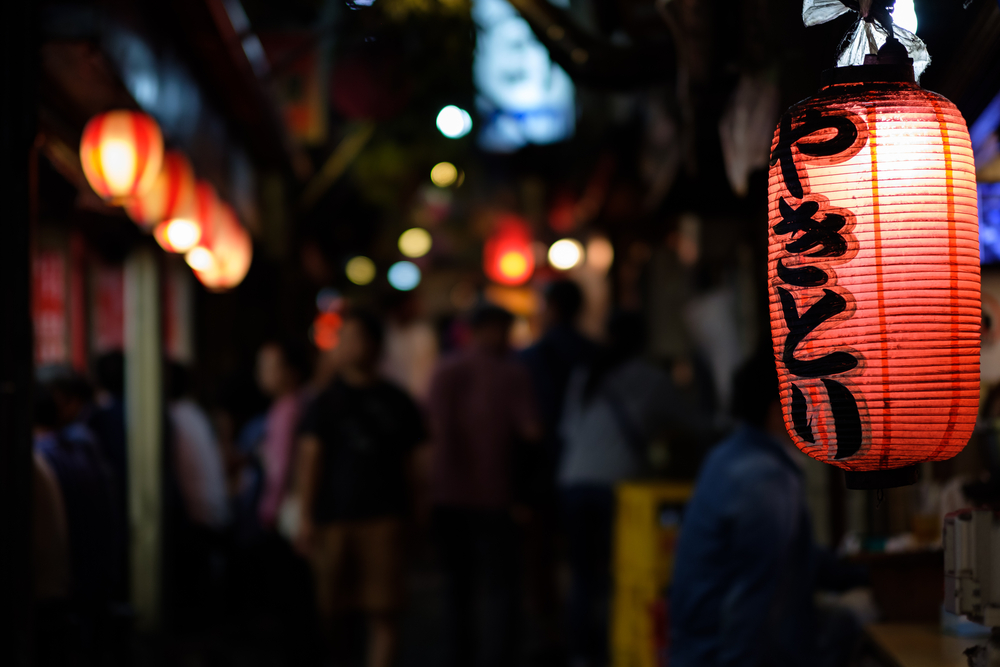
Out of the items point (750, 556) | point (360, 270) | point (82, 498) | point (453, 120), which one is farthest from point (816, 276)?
point (360, 270)

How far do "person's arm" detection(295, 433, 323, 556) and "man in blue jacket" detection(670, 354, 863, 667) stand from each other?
314 cm

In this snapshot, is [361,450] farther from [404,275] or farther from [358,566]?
[404,275]

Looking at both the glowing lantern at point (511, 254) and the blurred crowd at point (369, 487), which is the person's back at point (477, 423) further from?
the glowing lantern at point (511, 254)

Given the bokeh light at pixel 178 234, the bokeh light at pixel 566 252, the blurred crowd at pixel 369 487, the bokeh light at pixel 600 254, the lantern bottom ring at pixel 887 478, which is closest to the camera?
the lantern bottom ring at pixel 887 478

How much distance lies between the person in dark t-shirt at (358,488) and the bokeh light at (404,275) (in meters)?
15.5

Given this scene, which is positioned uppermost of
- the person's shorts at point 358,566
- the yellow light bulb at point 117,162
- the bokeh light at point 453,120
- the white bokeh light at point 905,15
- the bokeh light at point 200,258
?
the bokeh light at point 453,120

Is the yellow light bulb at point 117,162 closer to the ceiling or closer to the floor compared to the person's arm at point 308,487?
closer to the ceiling

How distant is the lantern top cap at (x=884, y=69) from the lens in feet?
9.66

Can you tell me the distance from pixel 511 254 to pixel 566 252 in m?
1.33

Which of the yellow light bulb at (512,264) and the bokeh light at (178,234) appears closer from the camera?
the bokeh light at (178,234)

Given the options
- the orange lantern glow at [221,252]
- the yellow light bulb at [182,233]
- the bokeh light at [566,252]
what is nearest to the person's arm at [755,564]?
the yellow light bulb at [182,233]

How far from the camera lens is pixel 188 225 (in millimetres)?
8688

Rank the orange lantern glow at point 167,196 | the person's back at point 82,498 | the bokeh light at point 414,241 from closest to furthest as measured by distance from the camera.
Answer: the person's back at point 82,498 < the orange lantern glow at point 167,196 < the bokeh light at point 414,241

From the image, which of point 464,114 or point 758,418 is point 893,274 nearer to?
point 758,418
